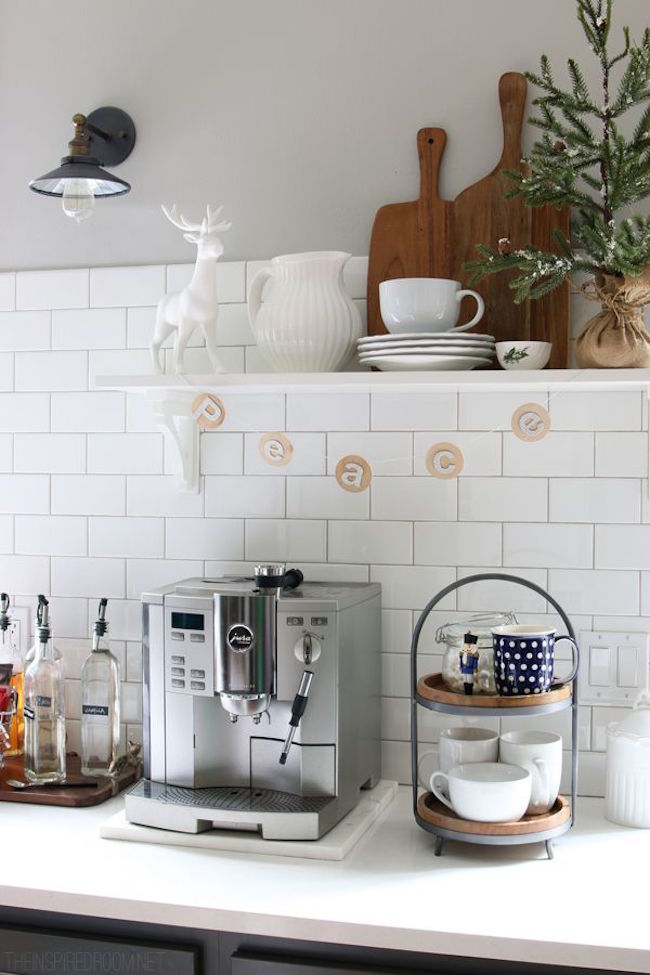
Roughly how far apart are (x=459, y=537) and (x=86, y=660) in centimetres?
71

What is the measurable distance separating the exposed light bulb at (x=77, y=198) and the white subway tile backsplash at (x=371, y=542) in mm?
711

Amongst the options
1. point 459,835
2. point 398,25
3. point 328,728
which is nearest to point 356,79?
point 398,25

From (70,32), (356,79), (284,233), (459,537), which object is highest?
(70,32)

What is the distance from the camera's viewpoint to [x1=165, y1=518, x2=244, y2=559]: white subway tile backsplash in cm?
212

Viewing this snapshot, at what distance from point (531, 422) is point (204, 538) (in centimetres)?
65

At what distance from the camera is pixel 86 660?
80.3 inches

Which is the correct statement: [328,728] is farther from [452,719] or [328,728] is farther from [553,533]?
[553,533]

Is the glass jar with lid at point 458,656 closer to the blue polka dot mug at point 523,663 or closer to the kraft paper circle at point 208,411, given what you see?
the blue polka dot mug at point 523,663

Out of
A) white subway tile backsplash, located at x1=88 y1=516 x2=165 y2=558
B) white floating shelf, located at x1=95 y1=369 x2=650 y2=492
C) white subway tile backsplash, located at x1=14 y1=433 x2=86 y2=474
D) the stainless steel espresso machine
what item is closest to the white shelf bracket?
white floating shelf, located at x1=95 y1=369 x2=650 y2=492

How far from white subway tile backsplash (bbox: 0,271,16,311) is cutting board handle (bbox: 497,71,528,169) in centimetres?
99

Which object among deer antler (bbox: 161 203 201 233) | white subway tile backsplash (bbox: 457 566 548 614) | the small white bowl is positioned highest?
deer antler (bbox: 161 203 201 233)

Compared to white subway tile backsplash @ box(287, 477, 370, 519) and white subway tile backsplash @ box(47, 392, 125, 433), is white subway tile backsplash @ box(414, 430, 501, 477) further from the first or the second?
white subway tile backsplash @ box(47, 392, 125, 433)

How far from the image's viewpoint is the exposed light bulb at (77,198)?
76.8 inches

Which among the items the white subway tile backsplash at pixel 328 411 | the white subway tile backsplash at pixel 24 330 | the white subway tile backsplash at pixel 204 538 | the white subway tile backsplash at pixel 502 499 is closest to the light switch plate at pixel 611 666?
the white subway tile backsplash at pixel 502 499
